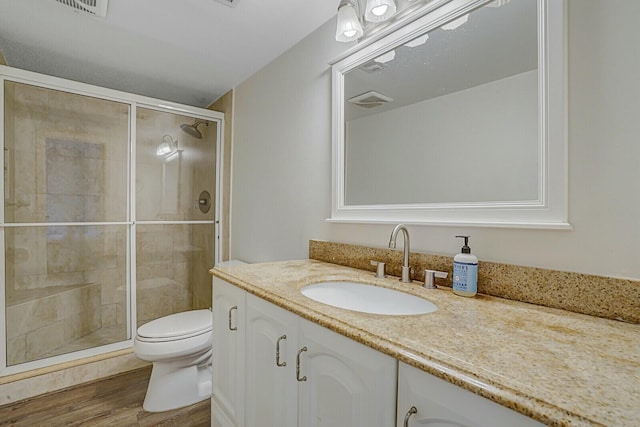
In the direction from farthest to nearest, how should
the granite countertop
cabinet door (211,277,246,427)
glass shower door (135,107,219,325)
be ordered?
glass shower door (135,107,219,325) < cabinet door (211,277,246,427) < the granite countertop

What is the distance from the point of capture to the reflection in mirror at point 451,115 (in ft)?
3.23

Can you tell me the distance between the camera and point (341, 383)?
29.7 inches

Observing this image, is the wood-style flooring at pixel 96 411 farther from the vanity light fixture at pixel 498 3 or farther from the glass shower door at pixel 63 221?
the vanity light fixture at pixel 498 3

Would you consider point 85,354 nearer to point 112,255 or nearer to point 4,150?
point 112,255

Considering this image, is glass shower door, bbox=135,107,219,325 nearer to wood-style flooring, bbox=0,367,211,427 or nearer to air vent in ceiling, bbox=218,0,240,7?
wood-style flooring, bbox=0,367,211,427

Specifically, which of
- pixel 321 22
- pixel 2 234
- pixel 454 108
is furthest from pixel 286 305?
pixel 2 234

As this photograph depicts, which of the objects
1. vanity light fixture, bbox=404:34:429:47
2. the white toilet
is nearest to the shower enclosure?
the white toilet

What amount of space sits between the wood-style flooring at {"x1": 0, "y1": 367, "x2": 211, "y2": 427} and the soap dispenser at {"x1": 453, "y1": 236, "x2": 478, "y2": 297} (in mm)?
1518

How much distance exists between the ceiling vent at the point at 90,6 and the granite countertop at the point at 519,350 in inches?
68.0

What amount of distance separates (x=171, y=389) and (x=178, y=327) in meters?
0.35

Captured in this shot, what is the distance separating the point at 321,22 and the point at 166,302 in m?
2.52

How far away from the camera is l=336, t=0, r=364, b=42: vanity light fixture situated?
136 centimetres

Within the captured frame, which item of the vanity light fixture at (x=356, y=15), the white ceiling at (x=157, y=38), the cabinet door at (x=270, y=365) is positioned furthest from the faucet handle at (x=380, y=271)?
the white ceiling at (x=157, y=38)

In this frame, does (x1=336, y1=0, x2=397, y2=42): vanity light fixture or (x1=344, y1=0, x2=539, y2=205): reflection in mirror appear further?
(x1=336, y1=0, x2=397, y2=42): vanity light fixture
